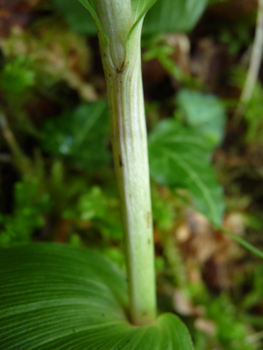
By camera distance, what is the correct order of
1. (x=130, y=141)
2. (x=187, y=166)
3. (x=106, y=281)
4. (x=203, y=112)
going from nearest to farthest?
(x=130, y=141)
(x=106, y=281)
(x=187, y=166)
(x=203, y=112)

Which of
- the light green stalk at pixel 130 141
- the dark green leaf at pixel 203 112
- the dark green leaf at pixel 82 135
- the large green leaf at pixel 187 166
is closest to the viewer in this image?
the light green stalk at pixel 130 141

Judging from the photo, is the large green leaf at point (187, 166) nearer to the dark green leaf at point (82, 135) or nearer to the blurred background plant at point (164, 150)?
the blurred background plant at point (164, 150)

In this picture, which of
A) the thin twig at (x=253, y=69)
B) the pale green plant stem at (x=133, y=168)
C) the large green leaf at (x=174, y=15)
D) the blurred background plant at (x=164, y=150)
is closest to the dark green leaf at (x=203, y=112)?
the blurred background plant at (x=164, y=150)

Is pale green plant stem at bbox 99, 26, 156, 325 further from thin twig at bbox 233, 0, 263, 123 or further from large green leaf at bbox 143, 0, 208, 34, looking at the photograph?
thin twig at bbox 233, 0, 263, 123

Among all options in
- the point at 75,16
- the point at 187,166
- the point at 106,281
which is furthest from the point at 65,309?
the point at 75,16

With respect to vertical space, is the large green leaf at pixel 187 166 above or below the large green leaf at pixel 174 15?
below

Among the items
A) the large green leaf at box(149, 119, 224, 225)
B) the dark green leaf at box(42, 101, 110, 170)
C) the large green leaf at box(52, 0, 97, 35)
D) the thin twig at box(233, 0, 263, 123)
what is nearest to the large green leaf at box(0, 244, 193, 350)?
the large green leaf at box(149, 119, 224, 225)

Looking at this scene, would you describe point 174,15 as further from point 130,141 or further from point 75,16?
point 130,141

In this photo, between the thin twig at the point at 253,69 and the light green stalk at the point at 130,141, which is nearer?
the light green stalk at the point at 130,141
